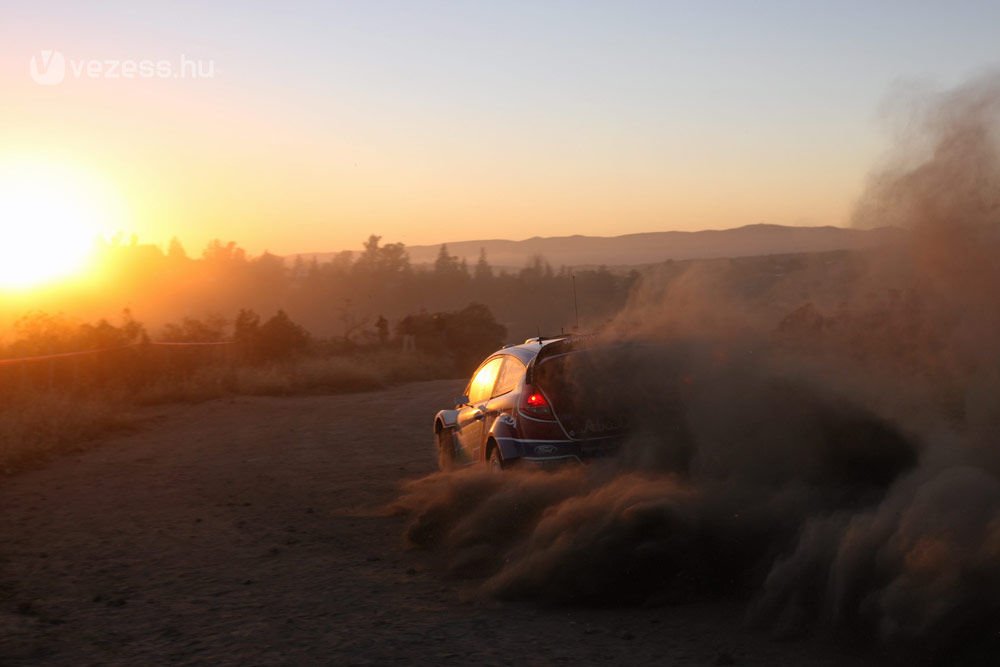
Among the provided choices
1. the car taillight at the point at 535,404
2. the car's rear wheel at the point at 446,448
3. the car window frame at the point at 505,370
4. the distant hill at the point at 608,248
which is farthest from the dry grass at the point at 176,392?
the distant hill at the point at 608,248

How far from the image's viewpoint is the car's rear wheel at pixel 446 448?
A: 11.8 m

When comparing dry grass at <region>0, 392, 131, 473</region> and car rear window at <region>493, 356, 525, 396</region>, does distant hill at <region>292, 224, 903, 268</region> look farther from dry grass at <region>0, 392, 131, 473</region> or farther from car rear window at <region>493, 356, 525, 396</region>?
car rear window at <region>493, 356, 525, 396</region>

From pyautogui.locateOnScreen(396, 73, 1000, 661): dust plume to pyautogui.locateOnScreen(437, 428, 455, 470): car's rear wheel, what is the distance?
2.45 meters

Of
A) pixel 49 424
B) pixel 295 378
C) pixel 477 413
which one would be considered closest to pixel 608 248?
pixel 295 378

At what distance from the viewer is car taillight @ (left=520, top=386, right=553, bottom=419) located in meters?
9.17

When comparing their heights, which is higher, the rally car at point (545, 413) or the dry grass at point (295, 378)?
the rally car at point (545, 413)

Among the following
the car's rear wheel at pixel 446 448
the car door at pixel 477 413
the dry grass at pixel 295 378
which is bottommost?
the dry grass at pixel 295 378

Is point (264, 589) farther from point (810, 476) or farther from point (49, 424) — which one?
point (49, 424)

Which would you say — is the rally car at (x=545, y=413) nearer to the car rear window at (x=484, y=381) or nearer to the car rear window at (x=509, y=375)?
the car rear window at (x=509, y=375)

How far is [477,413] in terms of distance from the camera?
10.7 m

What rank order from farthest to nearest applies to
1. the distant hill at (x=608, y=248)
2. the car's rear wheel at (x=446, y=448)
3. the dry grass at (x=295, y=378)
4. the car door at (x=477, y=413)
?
the distant hill at (x=608, y=248) → the dry grass at (x=295, y=378) → the car's rear wheel at (x=446, y=448) → the car door at (x=477, y=413)

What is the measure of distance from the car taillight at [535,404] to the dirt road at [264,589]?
1.54 m

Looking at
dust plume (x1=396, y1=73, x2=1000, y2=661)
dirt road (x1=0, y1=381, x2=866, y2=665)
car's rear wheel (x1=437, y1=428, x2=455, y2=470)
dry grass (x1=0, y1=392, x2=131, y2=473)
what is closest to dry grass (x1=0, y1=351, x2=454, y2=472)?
dry grass (x1=0, y1=392, x2=131, y2=473)

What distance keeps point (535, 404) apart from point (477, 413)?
5.12 ft
